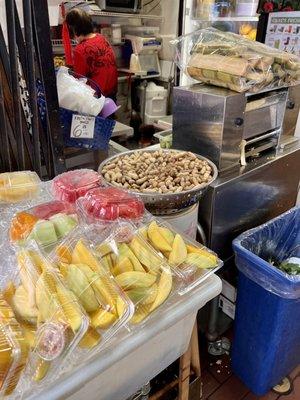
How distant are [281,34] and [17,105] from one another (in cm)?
181

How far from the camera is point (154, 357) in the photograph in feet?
2.73

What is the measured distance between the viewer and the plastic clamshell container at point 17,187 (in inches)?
39.5

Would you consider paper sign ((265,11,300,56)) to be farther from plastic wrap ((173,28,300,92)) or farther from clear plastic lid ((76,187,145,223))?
clear plastic lid ((76,187,145,223))

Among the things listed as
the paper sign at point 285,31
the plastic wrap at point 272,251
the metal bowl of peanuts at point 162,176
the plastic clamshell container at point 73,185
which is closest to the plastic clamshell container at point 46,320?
the plastic clamshell container at point 73,185

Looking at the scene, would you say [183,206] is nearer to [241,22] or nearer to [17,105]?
[17,105]

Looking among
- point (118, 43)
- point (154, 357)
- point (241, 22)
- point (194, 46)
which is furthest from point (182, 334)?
point (118, 43)

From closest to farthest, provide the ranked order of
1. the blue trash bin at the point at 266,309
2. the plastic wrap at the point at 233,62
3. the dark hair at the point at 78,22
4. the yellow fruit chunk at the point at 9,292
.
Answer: the yellow fruit chunk at the point at 9,292, the blue trash bin at the point at 266,309, the plastic wrap at the point at 233,62, the dark hair at the point at 78,22

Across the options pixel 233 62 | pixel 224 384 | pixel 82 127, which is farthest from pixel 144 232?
pixel 224 384

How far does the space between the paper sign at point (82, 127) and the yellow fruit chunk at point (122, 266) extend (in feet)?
2.63

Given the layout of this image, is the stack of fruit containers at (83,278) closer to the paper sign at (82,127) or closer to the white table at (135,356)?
the white table at (135,356)

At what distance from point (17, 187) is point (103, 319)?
0.59 m

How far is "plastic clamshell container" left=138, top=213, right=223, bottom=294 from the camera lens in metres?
0.75

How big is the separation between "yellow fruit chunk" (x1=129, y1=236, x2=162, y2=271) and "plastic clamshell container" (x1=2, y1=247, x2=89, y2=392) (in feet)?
0.60

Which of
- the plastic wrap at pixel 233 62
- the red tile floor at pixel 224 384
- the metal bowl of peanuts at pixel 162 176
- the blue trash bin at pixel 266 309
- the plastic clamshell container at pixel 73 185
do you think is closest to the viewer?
the plastic clamshell container at pixel 73 185
